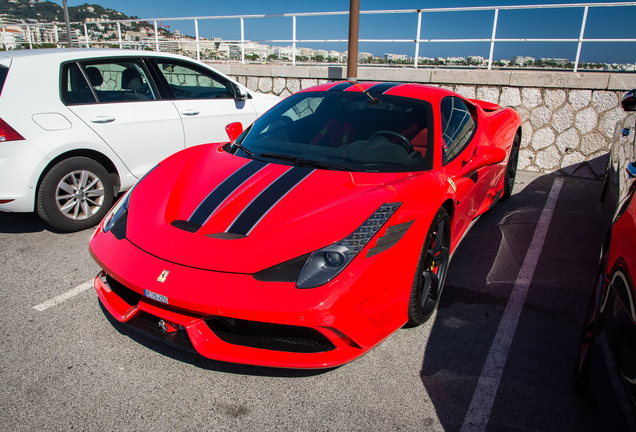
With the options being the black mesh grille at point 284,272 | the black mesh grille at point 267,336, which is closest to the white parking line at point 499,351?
the black mesh grille at point 267,336

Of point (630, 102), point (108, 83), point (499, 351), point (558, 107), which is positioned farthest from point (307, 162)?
point (558, 107)

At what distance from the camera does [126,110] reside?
168 inches

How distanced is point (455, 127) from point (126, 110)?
303cm

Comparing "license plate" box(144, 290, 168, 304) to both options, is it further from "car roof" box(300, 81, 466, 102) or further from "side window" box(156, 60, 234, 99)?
"side window" box(156, 60, 234, 99)

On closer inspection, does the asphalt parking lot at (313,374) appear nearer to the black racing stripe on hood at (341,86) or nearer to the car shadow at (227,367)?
the car shadow at (227,367)

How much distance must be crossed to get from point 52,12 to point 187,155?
1964 inches

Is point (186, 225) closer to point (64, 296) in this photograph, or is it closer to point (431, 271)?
point (64, 296)

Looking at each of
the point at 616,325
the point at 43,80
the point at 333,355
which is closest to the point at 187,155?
the point at 43,80

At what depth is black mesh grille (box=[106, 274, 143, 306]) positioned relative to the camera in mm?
2252

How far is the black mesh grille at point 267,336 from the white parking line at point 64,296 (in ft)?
4.69

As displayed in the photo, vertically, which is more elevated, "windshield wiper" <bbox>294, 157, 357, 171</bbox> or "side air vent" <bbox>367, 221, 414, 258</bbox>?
"windshield wiper" <bbox>294, 157, 357, 171</bbox>

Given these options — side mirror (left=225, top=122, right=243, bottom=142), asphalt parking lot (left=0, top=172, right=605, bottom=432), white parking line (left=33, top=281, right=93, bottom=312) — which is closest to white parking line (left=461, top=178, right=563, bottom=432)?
asphalt parking lot (left=0, top=172, right=605, bottom=432)

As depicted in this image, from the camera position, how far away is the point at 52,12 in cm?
4247

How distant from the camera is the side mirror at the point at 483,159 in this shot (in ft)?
10.2
